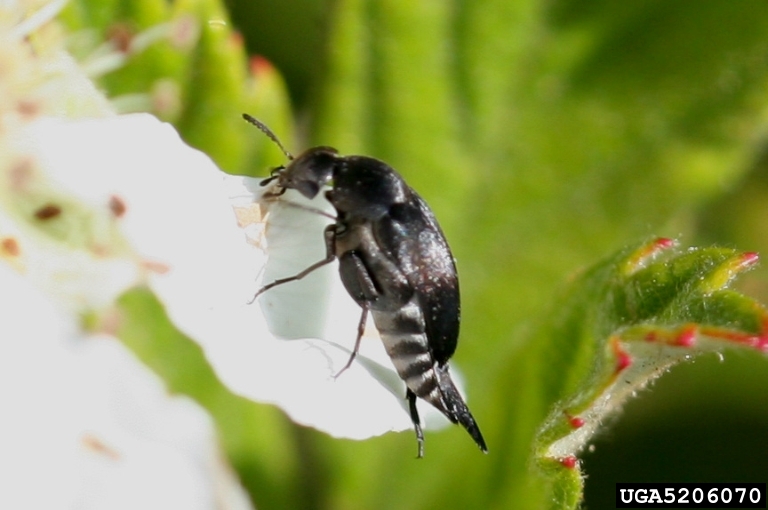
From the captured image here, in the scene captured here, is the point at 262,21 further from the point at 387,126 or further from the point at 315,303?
the point at 315,303

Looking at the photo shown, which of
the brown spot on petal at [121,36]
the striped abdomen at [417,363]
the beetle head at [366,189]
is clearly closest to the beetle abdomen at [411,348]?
the striped abdomen at [417,363]

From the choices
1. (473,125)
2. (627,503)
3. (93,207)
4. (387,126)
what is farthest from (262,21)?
(627,503)

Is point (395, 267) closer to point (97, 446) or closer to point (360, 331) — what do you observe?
point (360, 331)

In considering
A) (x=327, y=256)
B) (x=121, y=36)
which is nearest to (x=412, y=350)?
(x=327, y=256)

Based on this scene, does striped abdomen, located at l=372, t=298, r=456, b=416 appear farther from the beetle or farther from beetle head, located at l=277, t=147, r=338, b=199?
beetle head, located at l=277, t=147, r=338, b=199

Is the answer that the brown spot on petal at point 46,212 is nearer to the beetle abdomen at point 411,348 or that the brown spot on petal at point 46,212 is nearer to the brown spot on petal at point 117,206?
the brown spot on petal at point 117,206

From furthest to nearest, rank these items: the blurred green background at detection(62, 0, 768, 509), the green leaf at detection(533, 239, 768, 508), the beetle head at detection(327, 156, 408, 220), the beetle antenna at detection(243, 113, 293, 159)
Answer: the blurred green background at detection(62, 0, 768, 509)
the beetle antenna at detection(243, 113, 293, 159)
the beetle head at detection(327, 156, 408, 220)
the green leaf at detection(533, 239, 768, 508)

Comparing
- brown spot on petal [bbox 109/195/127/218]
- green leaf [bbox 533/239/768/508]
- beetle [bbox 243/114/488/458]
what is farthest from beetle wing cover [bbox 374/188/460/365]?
brown spot on petal [bbox 109/195/127/218]
